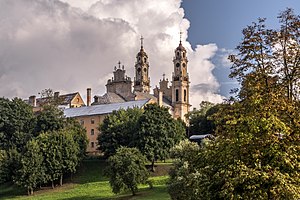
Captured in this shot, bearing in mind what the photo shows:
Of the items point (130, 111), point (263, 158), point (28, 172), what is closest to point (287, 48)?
point (263, 158)

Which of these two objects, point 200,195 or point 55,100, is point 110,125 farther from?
point 200,195

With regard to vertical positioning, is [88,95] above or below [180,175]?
above

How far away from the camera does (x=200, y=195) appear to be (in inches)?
710

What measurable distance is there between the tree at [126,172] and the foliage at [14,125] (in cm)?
2410

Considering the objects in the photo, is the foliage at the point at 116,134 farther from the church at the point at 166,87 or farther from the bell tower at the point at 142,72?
the bell tower at the point at 142,72

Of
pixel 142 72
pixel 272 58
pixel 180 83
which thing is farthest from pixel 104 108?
pixel 272 58

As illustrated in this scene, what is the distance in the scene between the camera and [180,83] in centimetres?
11650

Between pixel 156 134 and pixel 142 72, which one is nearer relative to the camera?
pixel 156 134

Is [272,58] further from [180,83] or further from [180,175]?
[180,83]

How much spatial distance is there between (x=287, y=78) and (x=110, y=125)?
50141 mm

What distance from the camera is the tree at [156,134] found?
62062 mm

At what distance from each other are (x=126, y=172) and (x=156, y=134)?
1413 cm

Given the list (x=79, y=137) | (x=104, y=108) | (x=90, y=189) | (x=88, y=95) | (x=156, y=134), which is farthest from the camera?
(x=88, y=95)

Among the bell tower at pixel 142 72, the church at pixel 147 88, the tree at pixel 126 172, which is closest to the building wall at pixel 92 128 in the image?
the church at pixel 147 88
